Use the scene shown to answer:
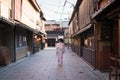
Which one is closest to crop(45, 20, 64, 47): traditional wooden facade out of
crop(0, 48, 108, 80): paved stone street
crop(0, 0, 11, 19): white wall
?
crop(0, 0, 11, 19): white wall

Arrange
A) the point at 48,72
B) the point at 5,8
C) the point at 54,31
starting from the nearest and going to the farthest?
the point at 48,72 → the point at 5,8 → the point at 54,31

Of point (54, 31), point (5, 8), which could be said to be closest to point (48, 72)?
point (5, 8)

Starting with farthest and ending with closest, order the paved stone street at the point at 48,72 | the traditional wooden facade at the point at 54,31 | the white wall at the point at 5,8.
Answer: the traditional wooden facade at the point at 54,31, the white wall at the point at 5,8, the paved stone street at the point at 48,72

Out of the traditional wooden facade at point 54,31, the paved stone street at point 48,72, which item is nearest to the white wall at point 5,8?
the paved stone street at point 48,72

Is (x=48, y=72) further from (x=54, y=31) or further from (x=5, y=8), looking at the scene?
(x=54, y=31)

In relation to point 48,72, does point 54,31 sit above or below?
above

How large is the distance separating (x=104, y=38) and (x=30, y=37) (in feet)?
64.6

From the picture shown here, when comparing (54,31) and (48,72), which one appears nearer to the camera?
(48,72)

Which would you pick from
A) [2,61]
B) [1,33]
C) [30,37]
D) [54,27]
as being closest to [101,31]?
[2,61]

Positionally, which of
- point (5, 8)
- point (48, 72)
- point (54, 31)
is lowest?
point (48, 72)

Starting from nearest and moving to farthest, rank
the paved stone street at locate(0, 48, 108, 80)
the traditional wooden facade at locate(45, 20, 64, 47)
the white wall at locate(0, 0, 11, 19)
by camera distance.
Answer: the paved stone street at locate(0, 48, 108, 80), the white wall at locate(0, 0, 11, 19), the traditional wooden facade at locate(45, 20, 64, 47)

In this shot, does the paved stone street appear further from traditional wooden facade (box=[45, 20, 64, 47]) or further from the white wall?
traditional wooden facade (box=[45, 20, 64, 47])

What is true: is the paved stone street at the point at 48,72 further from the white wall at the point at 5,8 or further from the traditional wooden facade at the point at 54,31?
the traditional wooden facade at the point at 54,31

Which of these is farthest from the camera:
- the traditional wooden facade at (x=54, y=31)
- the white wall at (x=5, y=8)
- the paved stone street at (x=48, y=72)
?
the traditional wooden facade at (x=54, y=31)
